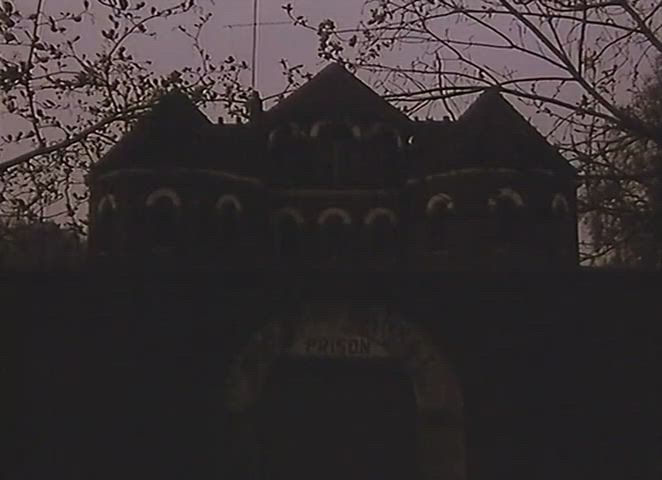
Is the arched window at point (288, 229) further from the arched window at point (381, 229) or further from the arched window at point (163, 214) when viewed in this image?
the arched window at point (163, 214)

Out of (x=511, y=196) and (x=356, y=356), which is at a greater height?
(x=511, y=196)

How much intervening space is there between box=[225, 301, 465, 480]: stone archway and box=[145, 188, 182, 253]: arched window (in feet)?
40.3

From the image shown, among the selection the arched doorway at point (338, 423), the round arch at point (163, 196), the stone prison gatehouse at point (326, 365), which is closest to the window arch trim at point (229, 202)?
the round arch at point (163, 196)

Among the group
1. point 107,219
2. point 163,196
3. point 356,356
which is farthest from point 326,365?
point 107,219

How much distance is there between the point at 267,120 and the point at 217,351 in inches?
552

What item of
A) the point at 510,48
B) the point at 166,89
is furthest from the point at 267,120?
the point at 510,48

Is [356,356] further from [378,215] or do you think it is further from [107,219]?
[378,215]

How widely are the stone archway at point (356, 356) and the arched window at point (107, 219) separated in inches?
500

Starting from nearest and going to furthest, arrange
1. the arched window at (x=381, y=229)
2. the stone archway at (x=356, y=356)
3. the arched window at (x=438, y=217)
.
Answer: the stone archway at (x=356, y=356), the arched window at (x=438, y=217), the arched window at (x=381, y=229)

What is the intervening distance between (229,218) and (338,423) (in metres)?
12.7

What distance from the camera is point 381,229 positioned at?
21.6m

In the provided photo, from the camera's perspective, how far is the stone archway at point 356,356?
301 inches

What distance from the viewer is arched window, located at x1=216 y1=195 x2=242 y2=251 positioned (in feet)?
67.3

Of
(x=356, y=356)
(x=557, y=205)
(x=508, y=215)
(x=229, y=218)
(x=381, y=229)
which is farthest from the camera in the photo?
(x=381, y=229)
